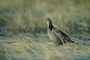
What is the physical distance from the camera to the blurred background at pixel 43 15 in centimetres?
1518

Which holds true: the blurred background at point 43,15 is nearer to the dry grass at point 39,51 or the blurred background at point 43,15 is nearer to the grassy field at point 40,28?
the grassy field at point 40,28

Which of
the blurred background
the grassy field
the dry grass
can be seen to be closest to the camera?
the dry grass

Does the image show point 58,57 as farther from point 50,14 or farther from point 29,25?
point 50,14

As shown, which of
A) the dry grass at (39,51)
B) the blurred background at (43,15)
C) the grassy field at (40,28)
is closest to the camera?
the dry grass at (39,51)

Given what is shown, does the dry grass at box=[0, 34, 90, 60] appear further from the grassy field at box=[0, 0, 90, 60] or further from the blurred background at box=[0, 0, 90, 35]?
the blurred background at box=[0, 0, 90, 35]

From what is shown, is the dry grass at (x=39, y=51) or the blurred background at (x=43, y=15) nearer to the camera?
the dry grass at (x=39, y=51)

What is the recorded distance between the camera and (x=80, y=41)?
12.4 meters

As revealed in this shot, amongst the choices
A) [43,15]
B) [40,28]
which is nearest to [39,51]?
[40,28]

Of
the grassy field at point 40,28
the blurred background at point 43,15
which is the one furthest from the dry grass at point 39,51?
the blurred background at point 43,15

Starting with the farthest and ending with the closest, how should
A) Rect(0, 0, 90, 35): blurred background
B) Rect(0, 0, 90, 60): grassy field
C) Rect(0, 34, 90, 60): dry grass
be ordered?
1. Rect(0, 0, 90, 35): blurred background
2. Rect(0, 0, 90, 60): grassy field
3. Rect(0, 34, 90, 60): dry grass

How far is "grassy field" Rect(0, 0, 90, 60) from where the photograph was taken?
34.7 ft

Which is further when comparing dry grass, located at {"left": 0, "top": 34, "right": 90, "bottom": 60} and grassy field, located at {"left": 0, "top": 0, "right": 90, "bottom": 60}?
grassy field, located at {"left": 0, "top": 0, "right": 90, "bottom": 60}

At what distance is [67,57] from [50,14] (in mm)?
8421

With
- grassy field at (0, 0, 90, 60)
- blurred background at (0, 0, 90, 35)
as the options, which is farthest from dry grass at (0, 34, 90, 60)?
blurred background at (0, 0, 90, 35)
